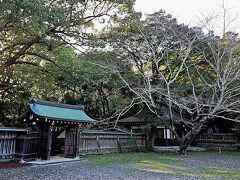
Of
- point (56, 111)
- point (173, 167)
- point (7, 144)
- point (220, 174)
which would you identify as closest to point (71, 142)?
point (56, 111)

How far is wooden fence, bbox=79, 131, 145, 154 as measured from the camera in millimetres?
18266

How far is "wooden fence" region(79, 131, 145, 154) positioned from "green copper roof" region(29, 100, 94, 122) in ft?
7.95

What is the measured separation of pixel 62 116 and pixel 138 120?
1245cm

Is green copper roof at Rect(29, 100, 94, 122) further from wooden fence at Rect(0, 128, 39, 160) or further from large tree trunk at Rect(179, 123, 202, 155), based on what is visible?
large tree trunk at Rect(179, 123, 202, 155)

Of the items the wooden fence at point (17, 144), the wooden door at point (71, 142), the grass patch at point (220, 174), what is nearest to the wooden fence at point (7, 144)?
the wooden fence at point (17, 144)

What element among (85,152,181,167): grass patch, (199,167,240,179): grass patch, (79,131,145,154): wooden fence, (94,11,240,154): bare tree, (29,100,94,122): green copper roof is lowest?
(199,167,240,179): grass patch

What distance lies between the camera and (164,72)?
22281 millimetres

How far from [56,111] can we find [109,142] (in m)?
6.86

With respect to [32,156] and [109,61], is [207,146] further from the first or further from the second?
[32,156]

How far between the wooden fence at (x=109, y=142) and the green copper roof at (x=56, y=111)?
7.95ft

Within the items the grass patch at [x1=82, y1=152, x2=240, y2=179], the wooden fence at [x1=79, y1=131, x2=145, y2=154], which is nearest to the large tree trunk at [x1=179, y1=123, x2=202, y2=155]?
the grass patch at [x1=82, y1=152, x2=240, y2=179]

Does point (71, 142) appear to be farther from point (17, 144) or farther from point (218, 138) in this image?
point (218, 138)

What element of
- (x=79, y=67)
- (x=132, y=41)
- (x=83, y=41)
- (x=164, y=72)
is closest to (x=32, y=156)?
(x=79, y=67)

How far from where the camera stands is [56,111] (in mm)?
14750
